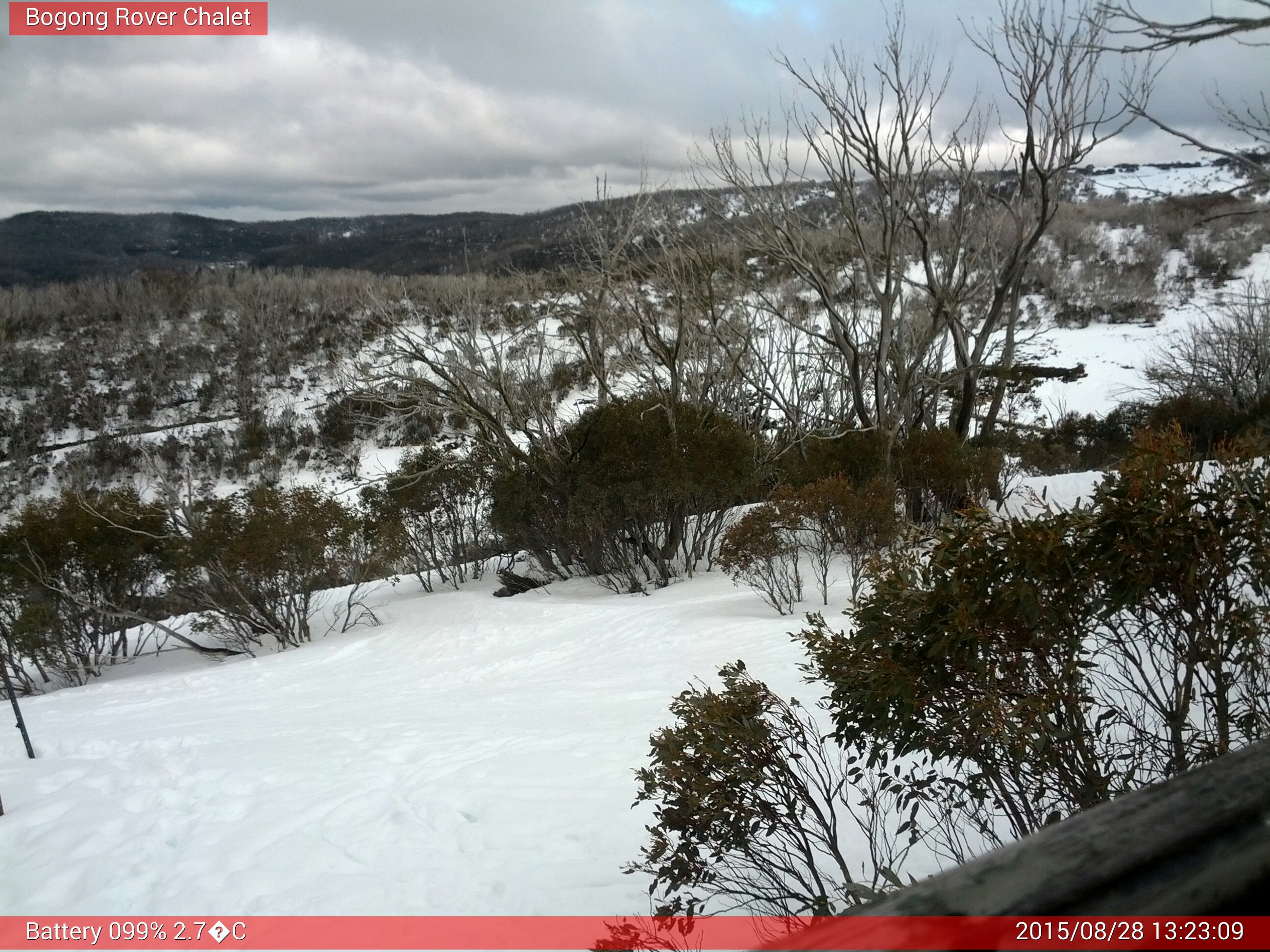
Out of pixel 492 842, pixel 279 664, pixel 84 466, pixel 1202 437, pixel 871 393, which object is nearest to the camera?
pixel 492 842

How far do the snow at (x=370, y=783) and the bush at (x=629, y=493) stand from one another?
2.82 metres

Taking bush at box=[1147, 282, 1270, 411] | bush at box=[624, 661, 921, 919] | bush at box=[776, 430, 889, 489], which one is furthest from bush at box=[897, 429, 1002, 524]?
bush at box=[1147, 282, 1270, 411]

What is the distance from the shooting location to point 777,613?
8.62 meters

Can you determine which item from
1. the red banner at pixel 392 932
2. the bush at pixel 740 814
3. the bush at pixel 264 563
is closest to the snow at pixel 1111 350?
the bush at pixel 264 563

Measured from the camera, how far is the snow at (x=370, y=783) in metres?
3.42

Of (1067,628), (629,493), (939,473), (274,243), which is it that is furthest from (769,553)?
(274,243)

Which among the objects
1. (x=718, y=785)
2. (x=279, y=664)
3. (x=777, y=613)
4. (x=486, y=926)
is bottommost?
(x=279, y=664)

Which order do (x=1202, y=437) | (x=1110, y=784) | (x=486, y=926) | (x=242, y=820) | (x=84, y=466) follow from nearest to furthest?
(x=1110, y=784)
(x=486, y=926)
(x=242, y=820)
(x=1202, y=437)
(x=84, y=466)

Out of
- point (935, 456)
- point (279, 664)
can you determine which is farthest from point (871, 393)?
point (279, 664)

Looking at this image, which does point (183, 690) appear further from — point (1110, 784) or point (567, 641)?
point (1110, 784)

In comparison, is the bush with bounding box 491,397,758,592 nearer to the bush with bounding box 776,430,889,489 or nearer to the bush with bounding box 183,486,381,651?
the bush with bounding box 776,430,889,489

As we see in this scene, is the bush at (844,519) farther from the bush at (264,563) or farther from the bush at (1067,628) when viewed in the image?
the bush at (264,563)

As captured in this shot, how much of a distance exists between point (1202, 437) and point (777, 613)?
12.3m

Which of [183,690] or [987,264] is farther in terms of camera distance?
[987,264]
